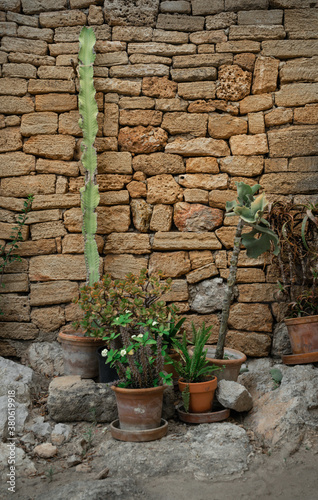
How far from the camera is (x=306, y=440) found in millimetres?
2791

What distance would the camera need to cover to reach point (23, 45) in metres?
3.96

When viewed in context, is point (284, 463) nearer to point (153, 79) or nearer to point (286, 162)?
point (286, 162)

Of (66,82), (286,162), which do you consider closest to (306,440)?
(286,162)

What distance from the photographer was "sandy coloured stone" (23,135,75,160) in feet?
12.8

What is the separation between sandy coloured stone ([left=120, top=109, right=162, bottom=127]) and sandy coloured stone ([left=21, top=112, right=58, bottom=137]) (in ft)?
2.00

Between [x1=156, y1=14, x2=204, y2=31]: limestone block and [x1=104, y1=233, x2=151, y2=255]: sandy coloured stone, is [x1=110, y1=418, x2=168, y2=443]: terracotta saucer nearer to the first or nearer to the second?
[x1=104, y1=233, x2=151, y2=255]: sandy coloured stone

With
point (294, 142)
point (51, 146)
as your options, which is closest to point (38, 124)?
point (51, 146)

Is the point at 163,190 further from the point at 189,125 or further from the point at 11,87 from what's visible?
the point at 11,87

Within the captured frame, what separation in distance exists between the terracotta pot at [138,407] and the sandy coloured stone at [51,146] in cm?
210

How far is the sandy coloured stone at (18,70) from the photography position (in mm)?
3928

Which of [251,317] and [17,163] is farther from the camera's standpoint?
[17,163]

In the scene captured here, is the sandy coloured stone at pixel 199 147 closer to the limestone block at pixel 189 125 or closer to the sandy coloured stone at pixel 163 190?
the limestone block at pixel 189 125

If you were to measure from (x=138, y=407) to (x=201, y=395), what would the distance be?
18.6 inches

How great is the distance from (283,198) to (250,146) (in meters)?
0.54
